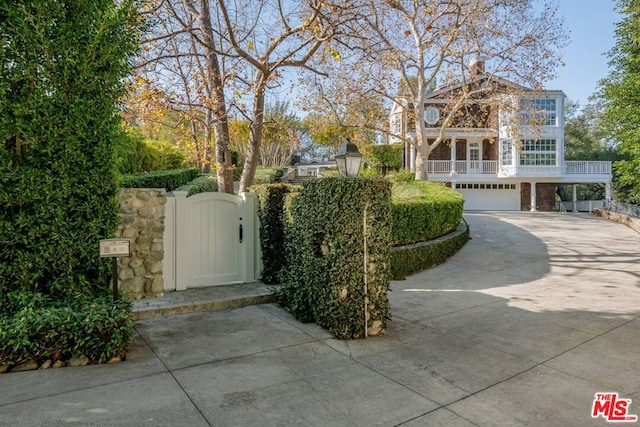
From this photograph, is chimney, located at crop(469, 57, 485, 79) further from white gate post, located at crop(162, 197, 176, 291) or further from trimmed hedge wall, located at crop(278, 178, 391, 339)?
white gate post, located at crop(162, 197, 176, 291)

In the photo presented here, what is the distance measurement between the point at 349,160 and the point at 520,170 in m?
21.1

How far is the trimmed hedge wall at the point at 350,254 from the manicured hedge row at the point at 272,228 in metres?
1.55

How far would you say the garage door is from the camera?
23.9 m

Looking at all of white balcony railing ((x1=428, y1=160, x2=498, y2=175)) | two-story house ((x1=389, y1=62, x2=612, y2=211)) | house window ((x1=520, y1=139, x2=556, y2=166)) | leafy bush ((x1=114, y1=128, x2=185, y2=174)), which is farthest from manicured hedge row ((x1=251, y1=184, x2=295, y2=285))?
house window ((x1=520, y1=139, x2=556, y2=166))

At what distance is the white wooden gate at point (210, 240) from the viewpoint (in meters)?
5.72

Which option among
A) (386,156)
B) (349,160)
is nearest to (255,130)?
(349,160)

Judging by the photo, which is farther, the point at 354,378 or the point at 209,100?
the point at 209,100

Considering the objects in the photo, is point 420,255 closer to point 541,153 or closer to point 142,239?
point 142,239

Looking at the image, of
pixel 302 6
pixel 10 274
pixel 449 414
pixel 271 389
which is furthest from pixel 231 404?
pixel 302 6

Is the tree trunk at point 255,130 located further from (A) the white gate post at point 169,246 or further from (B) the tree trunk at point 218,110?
(A) the white gate post at point 169,246

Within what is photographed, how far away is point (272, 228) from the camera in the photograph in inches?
236

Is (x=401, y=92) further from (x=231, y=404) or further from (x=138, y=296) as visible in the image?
(x=231, y=404)

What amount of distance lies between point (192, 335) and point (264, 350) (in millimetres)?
944

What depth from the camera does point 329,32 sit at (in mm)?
7133
